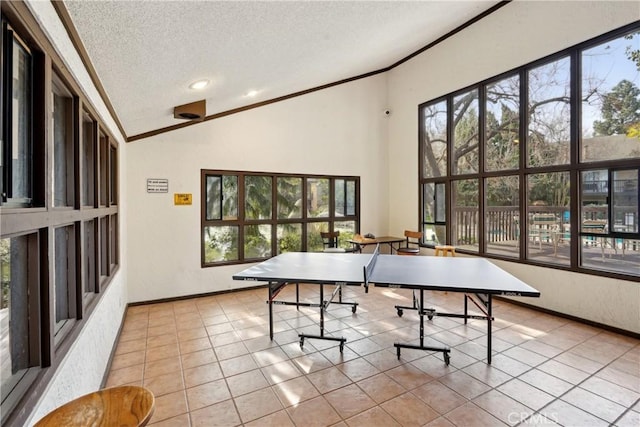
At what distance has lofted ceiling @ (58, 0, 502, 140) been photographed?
5.26 feet

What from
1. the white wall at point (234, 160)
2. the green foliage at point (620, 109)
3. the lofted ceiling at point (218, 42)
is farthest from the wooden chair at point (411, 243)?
the lofted ceiling at point (218, 42)

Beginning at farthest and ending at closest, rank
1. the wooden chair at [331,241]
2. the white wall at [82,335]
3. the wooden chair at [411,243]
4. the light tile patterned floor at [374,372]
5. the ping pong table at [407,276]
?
the wooden chair at [331,241], the wooden chair at [411,243], the ping pong table at [407,276], the light tile patterned floor at [374,372], the white wall at [82,335]

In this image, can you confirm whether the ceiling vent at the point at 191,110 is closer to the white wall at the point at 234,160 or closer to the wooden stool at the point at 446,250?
the white wall at the point at 234,160

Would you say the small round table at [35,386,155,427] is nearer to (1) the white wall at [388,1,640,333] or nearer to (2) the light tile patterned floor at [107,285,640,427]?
(2) the light tile patterned floor at [107,285,640,427]

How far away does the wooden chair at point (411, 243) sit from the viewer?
5.31 meters

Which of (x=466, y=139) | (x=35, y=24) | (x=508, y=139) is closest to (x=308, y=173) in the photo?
(x=466, y=139)

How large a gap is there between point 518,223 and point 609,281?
1.21 m

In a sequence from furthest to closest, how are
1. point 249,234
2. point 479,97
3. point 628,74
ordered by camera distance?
point 249,234, point 479,97, point 628,74

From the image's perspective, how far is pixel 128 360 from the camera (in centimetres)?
289

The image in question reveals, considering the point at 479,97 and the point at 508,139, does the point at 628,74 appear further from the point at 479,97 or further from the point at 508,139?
the point at 479,97

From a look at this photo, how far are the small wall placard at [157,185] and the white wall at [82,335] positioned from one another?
45.1 inches

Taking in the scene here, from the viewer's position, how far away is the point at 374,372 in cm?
267

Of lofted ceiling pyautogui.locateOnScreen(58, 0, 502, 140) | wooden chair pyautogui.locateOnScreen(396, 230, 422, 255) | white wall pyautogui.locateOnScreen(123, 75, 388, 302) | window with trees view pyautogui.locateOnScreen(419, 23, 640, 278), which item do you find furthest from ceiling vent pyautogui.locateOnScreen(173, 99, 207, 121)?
window with trees view pyautogui.locateOnScreen(419, 23, 640, 278)

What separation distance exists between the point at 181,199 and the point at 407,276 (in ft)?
11.4
